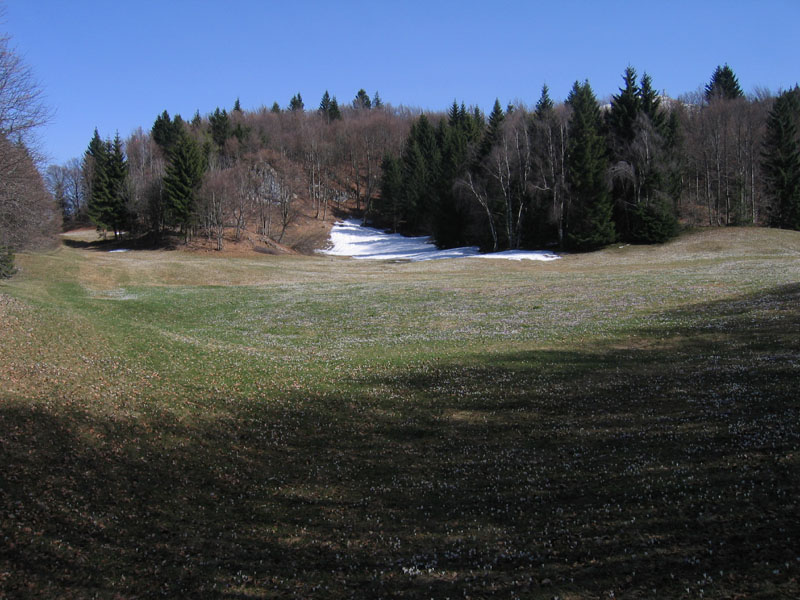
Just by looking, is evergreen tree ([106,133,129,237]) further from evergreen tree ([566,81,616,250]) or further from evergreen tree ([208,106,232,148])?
evergreen tree ([566,81,616,250])

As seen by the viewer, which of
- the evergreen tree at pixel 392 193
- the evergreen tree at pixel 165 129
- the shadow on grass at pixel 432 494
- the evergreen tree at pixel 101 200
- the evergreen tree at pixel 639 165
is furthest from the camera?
the evergreen tree at pixel 165 129

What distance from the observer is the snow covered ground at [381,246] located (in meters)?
81.5

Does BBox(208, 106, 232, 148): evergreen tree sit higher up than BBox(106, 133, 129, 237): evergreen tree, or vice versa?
BBox(208, 106, 232, 148): evergreen tree

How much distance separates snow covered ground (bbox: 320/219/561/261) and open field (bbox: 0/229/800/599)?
49412mm

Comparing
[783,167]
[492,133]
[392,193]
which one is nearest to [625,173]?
[783,167]

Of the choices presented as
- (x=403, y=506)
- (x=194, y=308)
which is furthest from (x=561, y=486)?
(x=194, y=308)

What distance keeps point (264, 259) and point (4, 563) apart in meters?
67.6

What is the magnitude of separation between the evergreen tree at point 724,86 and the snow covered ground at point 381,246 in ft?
217

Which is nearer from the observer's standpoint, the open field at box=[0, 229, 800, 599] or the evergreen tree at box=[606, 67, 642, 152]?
the open field at box=[0, 229, 800, 599]

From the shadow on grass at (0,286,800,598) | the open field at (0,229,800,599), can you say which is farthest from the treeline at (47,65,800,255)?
the shadow on grass at (0,286,800,598)

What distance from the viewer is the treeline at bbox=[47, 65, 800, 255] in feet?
221

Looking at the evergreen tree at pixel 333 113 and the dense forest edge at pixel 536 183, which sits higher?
the evergreen tree at pixel 333 113

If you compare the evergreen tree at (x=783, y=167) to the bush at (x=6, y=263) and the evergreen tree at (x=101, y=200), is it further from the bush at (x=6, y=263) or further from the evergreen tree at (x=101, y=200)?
the evergreen tree at (x=101, y=200)

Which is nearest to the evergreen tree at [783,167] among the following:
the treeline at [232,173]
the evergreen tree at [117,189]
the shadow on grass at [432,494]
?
the shadow on grass at [432,494]
